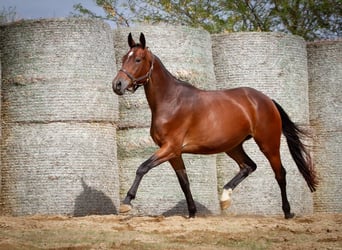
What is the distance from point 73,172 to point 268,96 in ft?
9.84

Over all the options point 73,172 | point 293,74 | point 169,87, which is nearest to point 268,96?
point 293,74

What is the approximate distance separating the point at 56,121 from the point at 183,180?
177 cm

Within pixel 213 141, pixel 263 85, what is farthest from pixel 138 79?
pixel 263 85

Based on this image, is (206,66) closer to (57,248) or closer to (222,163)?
(222,163)

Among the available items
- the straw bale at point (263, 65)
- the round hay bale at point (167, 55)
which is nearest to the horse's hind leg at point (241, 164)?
the round hay bale at point (167, 55)

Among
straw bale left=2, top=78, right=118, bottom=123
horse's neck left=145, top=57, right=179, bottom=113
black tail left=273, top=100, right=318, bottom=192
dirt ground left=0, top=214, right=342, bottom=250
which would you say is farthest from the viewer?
black tail left=273, top=100, right=318, bottom=192

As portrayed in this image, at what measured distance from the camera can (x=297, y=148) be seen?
10.7 metres

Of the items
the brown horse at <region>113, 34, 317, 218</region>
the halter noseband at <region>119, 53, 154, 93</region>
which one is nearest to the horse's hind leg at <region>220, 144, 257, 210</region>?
the brown horse at <region>113, 34, 317, 218</region>

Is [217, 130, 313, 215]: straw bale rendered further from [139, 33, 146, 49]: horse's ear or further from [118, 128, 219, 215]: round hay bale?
[139, 33, 146, 49]: horse's ear

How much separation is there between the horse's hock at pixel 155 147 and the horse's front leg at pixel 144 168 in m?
1.23

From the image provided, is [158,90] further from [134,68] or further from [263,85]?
[263,85]

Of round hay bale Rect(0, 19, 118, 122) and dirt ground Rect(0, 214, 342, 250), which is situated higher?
round hay bale Rect(0, 19, 118, 122)

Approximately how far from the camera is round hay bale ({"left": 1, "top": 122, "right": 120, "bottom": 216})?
9.88 metres

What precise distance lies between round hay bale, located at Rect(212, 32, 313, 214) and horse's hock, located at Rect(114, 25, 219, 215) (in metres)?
0.48
